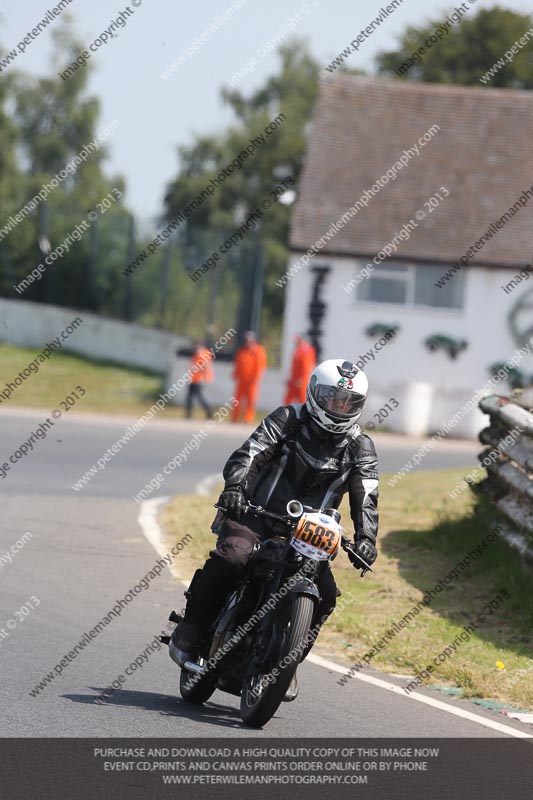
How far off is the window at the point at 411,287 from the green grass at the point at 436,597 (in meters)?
20.9

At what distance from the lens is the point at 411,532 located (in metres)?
13.9

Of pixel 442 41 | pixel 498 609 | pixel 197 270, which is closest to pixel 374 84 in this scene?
pixel 197 270

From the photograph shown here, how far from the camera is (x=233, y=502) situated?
7230mm

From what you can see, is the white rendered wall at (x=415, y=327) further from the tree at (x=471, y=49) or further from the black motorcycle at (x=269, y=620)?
the black motorcycle at (x=269, y=620)

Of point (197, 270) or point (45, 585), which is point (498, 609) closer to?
point (45, 585)

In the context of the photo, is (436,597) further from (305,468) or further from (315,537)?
(315,537)

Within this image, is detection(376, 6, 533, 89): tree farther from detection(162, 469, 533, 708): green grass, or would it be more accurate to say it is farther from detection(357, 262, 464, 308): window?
detection(162, 469, 533, 708): green grass

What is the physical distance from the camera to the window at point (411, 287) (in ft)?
119

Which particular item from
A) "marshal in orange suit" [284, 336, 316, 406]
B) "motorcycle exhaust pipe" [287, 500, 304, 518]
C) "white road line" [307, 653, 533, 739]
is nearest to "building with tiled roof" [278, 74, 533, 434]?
"marshal in orange suit" [284, 336, 316, 406]
